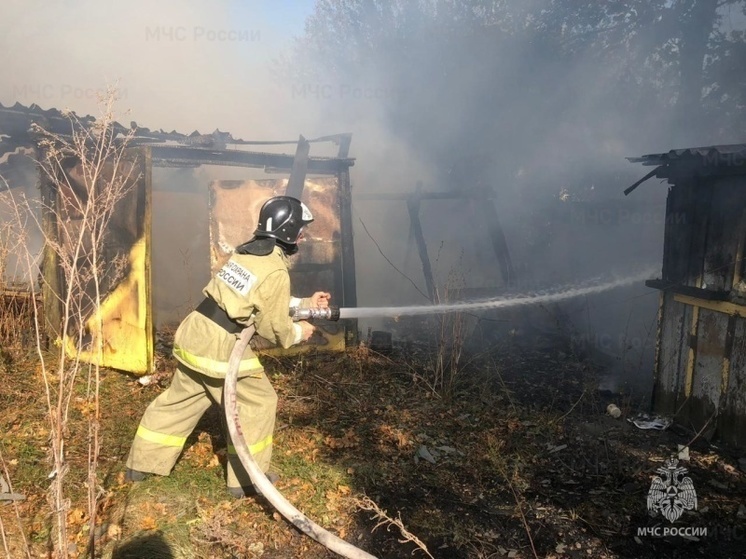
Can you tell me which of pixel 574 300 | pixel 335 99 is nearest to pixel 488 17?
pixel 335 99

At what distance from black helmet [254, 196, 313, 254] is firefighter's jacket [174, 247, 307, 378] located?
100 mm

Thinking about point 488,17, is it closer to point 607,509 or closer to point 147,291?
point 147,291

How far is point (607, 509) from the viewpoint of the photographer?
334 cm

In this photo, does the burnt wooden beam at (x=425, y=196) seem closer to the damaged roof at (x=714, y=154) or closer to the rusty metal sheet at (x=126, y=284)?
the rusty metal sheet at (x=126, y=284)

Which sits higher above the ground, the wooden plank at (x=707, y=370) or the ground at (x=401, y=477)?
the wooden plank at (x=707, y=370)

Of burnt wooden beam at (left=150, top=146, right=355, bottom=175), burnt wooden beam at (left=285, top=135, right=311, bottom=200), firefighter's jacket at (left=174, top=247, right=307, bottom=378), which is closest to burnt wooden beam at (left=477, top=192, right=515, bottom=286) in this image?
burnt wooden beam at (left=150, top=146, right=355, bottom=175)

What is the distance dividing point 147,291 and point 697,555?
4.80 meters

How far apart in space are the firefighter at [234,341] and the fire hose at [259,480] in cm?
12

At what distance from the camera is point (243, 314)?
316cm

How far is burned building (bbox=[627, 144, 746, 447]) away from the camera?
399 centimetres

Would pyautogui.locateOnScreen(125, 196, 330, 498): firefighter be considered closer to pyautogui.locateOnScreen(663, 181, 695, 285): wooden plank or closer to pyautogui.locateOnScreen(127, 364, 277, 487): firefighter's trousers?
pyautogui.locateOnScreen(127, 364, 277, 487): firefighter's trousers

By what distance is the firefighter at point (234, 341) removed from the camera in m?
3.18

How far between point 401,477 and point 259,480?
1197 millimetres

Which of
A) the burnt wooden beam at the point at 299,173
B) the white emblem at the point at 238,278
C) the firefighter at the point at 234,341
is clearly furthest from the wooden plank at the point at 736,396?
the burnt wooden beam at the point at 299,173
